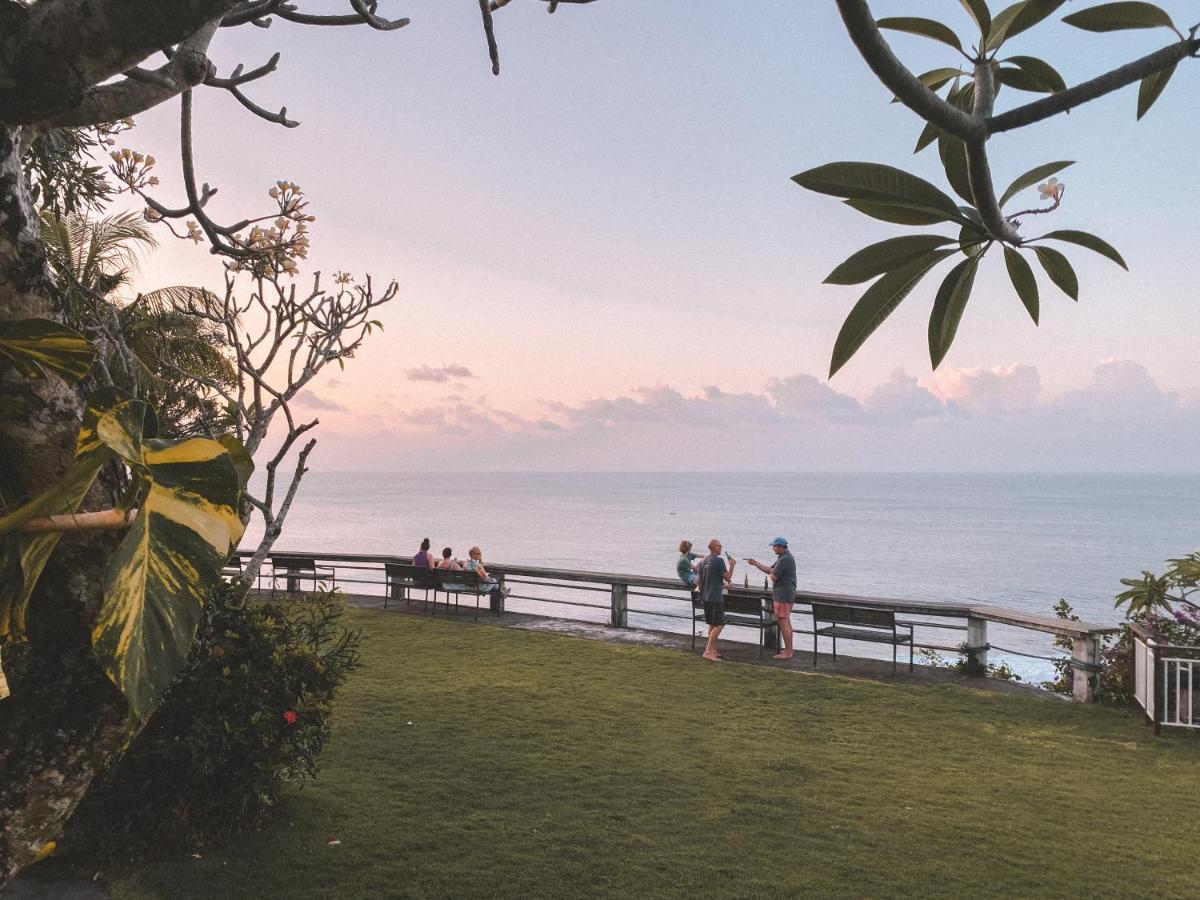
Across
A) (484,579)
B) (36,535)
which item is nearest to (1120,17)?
(36,535)

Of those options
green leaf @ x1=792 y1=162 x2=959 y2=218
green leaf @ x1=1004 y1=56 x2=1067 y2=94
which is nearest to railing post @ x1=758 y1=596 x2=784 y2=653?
green leaf @ x1=1004 y1=56 x2=1067 y2=94

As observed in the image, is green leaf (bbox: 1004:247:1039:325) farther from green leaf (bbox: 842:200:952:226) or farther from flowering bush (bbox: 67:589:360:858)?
flowering bush (bbox: 67:589:360:858)

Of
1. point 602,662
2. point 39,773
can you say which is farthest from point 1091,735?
point 39,773

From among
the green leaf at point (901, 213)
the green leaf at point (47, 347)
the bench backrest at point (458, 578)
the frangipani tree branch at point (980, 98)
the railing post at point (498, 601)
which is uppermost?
Answer: the frangipani tree branch at point (980, 98)

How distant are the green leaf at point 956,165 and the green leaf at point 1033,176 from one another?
5.0 inches

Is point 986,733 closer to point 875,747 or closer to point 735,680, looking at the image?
point 875,747

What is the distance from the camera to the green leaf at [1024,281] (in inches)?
68.4

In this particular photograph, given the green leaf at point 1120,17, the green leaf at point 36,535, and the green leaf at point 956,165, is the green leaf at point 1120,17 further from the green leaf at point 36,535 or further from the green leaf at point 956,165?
the green leaf at point 36,535

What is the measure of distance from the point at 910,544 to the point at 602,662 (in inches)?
3002

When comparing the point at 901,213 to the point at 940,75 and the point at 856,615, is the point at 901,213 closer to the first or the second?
the point at 940,75

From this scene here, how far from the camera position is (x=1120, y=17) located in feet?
4.98

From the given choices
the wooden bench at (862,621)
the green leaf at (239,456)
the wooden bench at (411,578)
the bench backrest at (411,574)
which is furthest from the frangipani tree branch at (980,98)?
the bench backrest at (411,574)

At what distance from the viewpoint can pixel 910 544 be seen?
8100cm

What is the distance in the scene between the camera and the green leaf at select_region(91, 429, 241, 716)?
944mm
